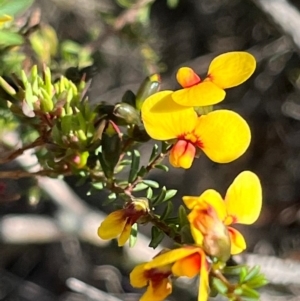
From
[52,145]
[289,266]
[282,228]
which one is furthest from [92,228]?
[282,228]

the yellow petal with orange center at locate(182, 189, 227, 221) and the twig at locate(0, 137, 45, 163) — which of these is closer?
the yellow petal with orange center at locate(182, 189, 227, 221)

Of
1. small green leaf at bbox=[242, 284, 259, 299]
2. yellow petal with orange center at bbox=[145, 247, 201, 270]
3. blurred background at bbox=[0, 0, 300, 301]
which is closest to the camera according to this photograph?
yellow petal with orange center at bbox=[145, 247, 201, 270]

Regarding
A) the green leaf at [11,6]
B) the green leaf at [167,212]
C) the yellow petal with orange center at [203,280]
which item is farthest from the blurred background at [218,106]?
the yellow petal with orange center at [203,280]

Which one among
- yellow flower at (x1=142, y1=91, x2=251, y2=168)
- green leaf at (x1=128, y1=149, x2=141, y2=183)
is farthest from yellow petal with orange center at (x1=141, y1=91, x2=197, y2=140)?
green leaf at (x1=128, y1=149, x2=141, y2=183)

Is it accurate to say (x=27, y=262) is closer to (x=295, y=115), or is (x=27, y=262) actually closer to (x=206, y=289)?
(x=295, y=115)

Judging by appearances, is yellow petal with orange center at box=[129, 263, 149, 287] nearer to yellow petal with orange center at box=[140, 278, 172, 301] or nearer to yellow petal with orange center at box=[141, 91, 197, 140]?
yellow petal with orange center at box=[140, 278, 172, 301]

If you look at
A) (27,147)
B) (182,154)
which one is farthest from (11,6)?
(182,154)

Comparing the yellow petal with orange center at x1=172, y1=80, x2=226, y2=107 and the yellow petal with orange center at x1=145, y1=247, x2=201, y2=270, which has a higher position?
the yellow petal with orange center at x1=172, y1=80, x2=226, y2=107

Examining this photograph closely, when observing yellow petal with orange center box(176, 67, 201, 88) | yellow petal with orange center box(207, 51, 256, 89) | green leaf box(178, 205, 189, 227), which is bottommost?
green leaf box(178, 205, 189, 227)

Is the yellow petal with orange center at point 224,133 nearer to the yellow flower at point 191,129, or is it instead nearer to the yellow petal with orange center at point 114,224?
the yellow flower at point 191,129
